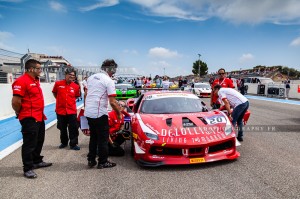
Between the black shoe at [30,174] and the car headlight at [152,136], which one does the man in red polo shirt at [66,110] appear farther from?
the car headlight at [152,136]

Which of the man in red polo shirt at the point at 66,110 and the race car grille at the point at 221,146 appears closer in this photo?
the race car grille at the point at 221,146

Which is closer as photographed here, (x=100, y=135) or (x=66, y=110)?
(x=100, y=135)

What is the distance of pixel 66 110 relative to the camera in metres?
5.70

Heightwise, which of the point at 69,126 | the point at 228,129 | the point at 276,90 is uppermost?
the point at 276,90

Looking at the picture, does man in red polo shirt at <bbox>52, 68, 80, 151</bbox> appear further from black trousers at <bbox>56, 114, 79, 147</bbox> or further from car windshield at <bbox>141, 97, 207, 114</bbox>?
car windshield at <bbox>141, 97, 207, 114</bbox>

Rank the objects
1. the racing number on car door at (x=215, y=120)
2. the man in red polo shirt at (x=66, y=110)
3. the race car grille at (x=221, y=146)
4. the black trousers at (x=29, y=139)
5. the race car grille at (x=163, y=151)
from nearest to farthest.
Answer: the black trousers at (x=29, y=139)
the race car grille at (x=163, y=151)
the race car grille at (x=221, y=146)
the racing number on car door at (x=215, y=120)
the man in red polo shirt at (x=66, y=110)

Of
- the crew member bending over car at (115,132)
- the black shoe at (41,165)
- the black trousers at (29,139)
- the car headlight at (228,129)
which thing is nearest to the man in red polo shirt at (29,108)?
the black trousers at (29,139)

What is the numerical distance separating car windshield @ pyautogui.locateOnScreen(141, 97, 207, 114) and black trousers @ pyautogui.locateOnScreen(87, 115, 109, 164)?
46.3 inches

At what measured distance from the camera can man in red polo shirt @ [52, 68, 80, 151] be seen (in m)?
5.70

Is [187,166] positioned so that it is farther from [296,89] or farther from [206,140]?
[296,89]

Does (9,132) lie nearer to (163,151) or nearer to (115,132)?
(115,132)

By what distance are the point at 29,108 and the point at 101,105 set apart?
1056 mm

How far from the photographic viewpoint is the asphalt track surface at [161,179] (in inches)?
131

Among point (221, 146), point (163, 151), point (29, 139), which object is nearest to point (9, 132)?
point (29, 139)
